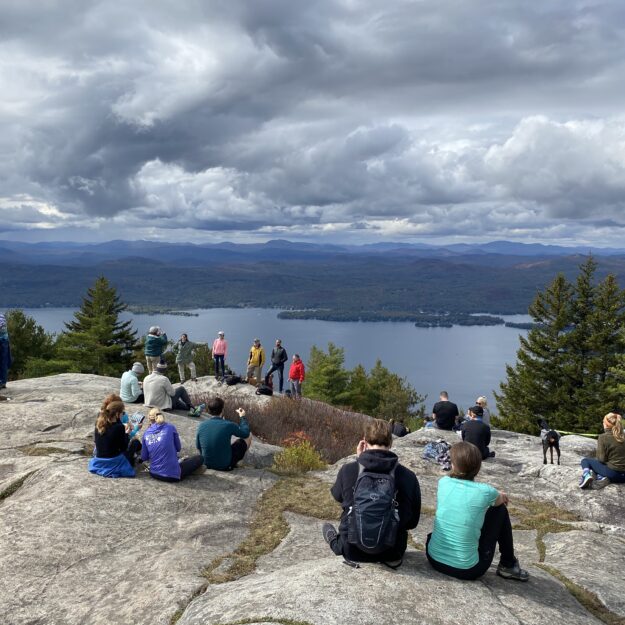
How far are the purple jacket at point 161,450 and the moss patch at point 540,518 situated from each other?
19.1 ft

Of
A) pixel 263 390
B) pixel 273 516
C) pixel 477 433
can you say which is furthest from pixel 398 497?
pixel 263 390

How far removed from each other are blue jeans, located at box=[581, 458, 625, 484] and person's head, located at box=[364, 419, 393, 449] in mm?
7902

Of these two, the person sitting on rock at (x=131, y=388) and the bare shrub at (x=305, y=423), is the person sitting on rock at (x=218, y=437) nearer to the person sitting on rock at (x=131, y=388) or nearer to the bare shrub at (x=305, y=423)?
the bare shrub at (x=305, y=423)

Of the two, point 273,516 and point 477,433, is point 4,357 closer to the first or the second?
point 273,516

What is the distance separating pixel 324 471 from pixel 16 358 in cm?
4474

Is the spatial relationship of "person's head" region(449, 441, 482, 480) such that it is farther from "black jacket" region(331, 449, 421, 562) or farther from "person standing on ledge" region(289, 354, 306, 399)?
"person standing on ledge" region(289, 354, 306, 399)

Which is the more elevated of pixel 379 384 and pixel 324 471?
pixel 324 471

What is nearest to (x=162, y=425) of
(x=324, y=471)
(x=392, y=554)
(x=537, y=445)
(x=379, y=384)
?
(x=324, y=471)

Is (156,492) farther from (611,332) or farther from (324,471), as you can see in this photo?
(611,332)

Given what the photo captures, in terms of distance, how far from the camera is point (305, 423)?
1869 centimetres

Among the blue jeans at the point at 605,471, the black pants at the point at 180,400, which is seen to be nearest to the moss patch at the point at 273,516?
the black pants at the point at 180,400

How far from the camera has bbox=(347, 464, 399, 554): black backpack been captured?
493 centimetres

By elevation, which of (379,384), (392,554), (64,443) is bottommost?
(379,384)

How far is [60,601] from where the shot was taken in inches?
219
